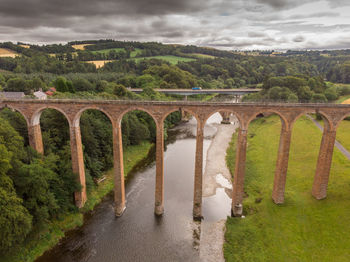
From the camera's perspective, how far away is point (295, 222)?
24266 millimetres

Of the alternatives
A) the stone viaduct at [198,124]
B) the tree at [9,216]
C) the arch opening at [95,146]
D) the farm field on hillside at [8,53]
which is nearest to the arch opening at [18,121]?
the stone viaduct at [198,124]

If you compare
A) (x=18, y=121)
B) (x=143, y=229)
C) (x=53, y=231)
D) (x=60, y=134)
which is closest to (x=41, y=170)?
(x=53, y=231)

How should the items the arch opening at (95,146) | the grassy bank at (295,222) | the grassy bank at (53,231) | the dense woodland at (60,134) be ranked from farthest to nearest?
the arch opening at (95,146) → the grassy bank at (295,222) → the grassy bank at (53,231) → the dense woodland at (60,134)

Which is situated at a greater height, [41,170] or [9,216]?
[41,170]

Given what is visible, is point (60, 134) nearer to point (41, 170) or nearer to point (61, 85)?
point (41, 170)

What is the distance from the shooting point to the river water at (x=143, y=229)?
22.2 meters

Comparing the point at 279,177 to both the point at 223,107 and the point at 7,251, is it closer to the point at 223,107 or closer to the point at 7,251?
the point at 223,107

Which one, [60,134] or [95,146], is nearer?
[60,134]

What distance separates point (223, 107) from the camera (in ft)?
77.4

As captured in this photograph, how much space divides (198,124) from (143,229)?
517 inches

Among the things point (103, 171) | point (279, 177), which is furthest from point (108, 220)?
point (279, 177)

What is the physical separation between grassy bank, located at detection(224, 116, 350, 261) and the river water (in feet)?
12.2

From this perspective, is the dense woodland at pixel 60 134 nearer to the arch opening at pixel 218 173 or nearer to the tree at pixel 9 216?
the tree at pixel 9 216

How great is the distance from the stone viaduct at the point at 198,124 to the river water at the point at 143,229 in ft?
5.14
